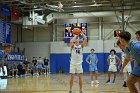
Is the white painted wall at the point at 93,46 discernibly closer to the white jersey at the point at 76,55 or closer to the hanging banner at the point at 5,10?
the hanging banner at the point at 5,10

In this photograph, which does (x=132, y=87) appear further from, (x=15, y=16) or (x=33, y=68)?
(x=15, y=16)

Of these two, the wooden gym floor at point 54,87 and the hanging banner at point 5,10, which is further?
the hanging banner at point 5,10

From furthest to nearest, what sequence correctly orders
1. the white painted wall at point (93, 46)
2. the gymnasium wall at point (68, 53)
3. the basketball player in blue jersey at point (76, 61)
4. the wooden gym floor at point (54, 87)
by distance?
the white painted wall at point (93, 46)
the gymnasium wall at point (68, 53)
the wooden gym floor at point (54, 87)
the basketball player in blue jersey at point (76, 61)

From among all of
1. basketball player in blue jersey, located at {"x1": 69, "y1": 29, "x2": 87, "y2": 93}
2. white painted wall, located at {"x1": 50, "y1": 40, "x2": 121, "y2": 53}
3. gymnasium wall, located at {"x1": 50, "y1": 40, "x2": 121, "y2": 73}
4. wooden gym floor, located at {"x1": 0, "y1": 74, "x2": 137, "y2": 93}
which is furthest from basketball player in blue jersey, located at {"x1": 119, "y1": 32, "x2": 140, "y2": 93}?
white painted wall, located at {"x1": 50, "y1": 40, "x2": 121, "y2": 53}

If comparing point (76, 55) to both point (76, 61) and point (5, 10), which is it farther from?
Answer: point (5, 10)

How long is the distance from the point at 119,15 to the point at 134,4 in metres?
1.97

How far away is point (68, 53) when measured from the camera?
32.2 metres

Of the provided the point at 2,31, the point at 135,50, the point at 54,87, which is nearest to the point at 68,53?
the point at 2,31

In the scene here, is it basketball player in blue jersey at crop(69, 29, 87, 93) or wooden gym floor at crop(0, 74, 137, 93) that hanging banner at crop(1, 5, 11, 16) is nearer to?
wooden gym floor at crop(0, 74, 137, 93)

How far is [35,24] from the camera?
28.9 metres

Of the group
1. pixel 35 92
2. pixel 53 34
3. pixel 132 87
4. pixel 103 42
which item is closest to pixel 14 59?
pixel 53 34

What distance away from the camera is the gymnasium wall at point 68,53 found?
31.0 metres

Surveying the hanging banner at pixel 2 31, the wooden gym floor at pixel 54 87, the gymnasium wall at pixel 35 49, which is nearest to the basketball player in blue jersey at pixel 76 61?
the wooden gym floor at pixel 54 87

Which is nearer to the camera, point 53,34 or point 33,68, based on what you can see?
point 33,68
